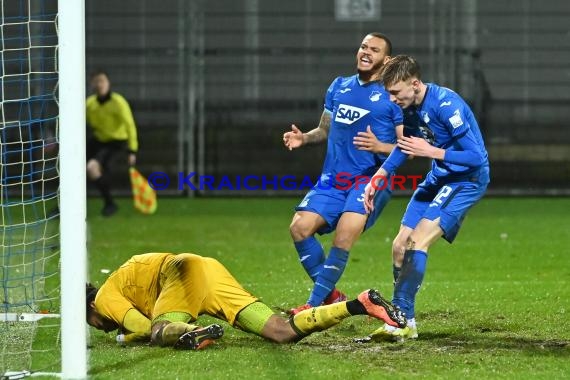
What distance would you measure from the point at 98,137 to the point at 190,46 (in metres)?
5.40

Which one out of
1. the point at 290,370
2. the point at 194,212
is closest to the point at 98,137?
the point at 194,212

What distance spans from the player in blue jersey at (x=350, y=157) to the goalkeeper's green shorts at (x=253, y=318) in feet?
4.19

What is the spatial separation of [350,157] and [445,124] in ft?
4.17

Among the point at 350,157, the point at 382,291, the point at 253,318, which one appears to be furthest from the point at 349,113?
the point at 253,318

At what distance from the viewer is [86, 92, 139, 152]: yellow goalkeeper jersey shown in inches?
679

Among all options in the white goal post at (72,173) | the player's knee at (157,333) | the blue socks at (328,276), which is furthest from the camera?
the blue socks at (328,276)

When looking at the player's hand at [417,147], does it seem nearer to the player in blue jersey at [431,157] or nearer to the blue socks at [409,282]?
the player in blue jersey at [431,157]

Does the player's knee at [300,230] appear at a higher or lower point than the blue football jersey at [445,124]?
lower

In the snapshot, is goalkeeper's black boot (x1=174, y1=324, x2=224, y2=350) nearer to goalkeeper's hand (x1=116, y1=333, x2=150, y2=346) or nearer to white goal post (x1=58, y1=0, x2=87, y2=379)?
goalkeeper's hand (x1=116, y1=333, x2=150, y2=346)

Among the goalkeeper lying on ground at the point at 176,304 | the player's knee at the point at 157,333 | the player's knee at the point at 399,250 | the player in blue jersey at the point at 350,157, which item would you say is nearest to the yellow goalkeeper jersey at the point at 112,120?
the player in blue jersey at the point at 350,157

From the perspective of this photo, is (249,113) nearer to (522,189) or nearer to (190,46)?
(190,46)

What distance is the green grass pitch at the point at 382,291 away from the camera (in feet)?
21.2

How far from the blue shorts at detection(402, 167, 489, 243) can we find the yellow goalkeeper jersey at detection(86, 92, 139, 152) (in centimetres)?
983

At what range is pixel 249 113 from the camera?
22625 mm
